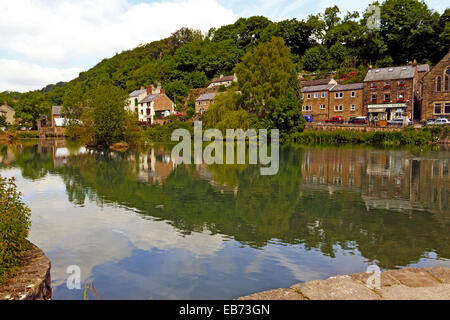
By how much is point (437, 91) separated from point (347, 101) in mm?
14505

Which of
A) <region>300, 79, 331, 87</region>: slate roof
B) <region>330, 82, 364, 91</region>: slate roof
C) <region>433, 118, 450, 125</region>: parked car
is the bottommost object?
<region>433, 118, 450, 125</region>: parked car

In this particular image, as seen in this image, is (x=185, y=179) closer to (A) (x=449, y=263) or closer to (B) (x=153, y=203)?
(B) (x=153, y=203)

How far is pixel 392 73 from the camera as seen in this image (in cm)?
6234

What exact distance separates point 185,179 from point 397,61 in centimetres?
7421

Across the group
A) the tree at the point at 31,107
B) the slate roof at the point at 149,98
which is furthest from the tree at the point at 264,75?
the tree at the point at 31,107

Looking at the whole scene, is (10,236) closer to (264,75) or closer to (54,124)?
(264,75)

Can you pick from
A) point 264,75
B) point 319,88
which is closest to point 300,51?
point 319,88

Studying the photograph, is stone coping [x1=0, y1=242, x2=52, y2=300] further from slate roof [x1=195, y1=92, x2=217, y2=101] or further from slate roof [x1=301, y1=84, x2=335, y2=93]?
slate roof [x1=195, y1=92, x2=217, y2=101]

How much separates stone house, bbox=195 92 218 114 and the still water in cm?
6342

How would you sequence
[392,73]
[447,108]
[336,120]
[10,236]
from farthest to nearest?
[336,120]
[392,73]
[447,108]
[10,236]

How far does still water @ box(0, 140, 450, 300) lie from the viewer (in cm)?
816

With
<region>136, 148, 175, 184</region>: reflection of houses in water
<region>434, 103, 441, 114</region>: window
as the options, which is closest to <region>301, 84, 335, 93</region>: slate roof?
<region>434, 103, 441, 114</region>: window

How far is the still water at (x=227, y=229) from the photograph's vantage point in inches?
321
